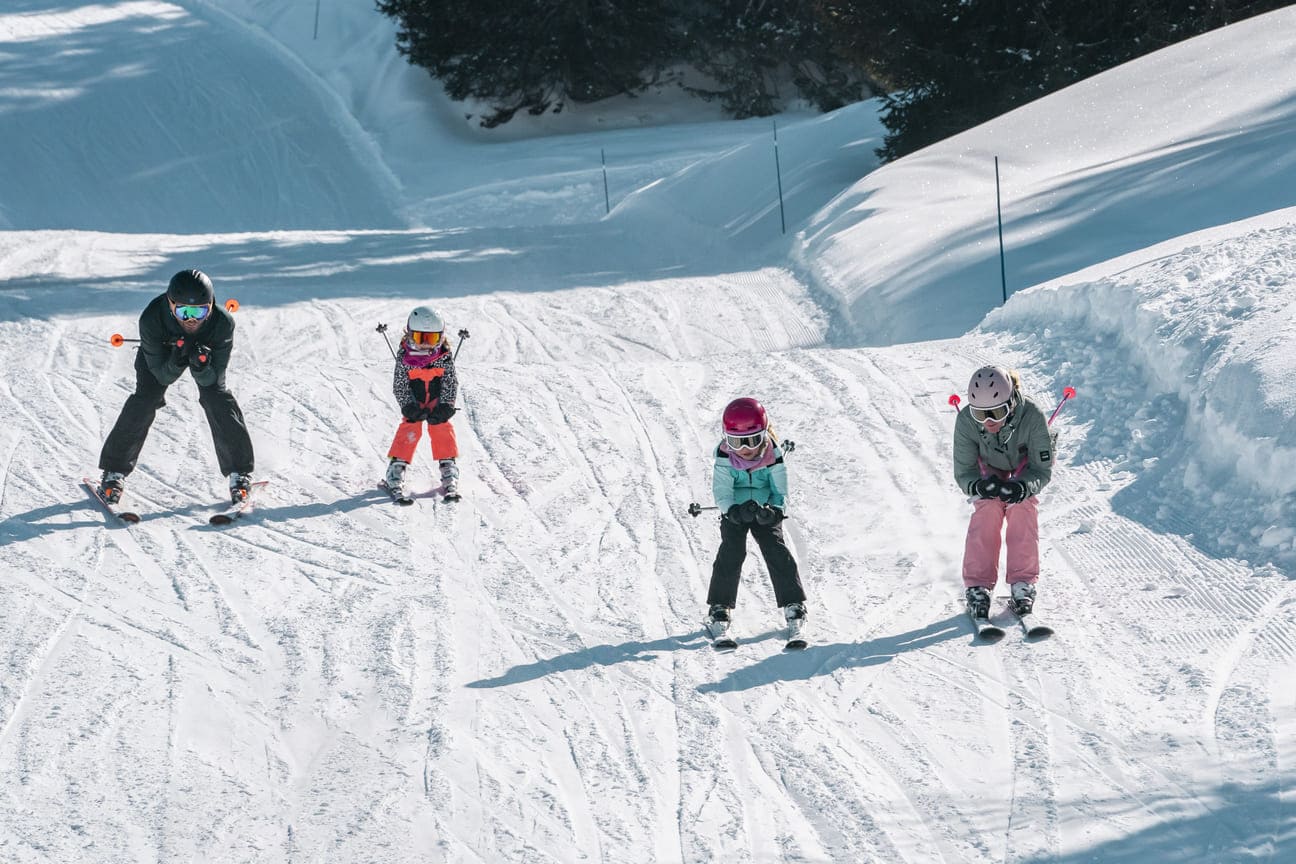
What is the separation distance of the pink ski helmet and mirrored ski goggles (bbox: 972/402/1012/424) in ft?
3.68

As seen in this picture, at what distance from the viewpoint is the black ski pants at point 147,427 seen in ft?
32.0

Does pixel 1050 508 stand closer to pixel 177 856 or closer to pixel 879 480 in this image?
pixel 879 480

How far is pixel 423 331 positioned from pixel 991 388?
4145 millimetres

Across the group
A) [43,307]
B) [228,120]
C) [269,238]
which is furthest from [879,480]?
[228,120]

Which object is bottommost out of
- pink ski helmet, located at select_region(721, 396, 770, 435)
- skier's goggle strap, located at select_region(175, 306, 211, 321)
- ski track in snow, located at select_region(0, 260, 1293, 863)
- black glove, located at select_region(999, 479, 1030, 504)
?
ski track in snow, located at select_region(0, 260, 1293, 863)

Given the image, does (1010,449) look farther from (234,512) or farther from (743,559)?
(234,512)

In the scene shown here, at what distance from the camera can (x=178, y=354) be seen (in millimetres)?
9484

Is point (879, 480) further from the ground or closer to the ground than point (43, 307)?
closer to the ground

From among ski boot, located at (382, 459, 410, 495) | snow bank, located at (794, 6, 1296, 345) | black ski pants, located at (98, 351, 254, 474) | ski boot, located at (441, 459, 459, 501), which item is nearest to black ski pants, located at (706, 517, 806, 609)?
ski boot, located at (441, 459, 459, 501)

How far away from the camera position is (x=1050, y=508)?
9.30 m

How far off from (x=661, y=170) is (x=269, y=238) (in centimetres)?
1067

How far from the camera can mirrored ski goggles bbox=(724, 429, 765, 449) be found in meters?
7.39

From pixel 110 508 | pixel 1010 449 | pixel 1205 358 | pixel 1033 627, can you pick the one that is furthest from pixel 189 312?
pixel 1205 358

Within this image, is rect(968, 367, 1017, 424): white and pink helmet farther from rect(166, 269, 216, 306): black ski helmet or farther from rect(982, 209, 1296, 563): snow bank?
rect(166, 269, 216, 306): black ski helmet
